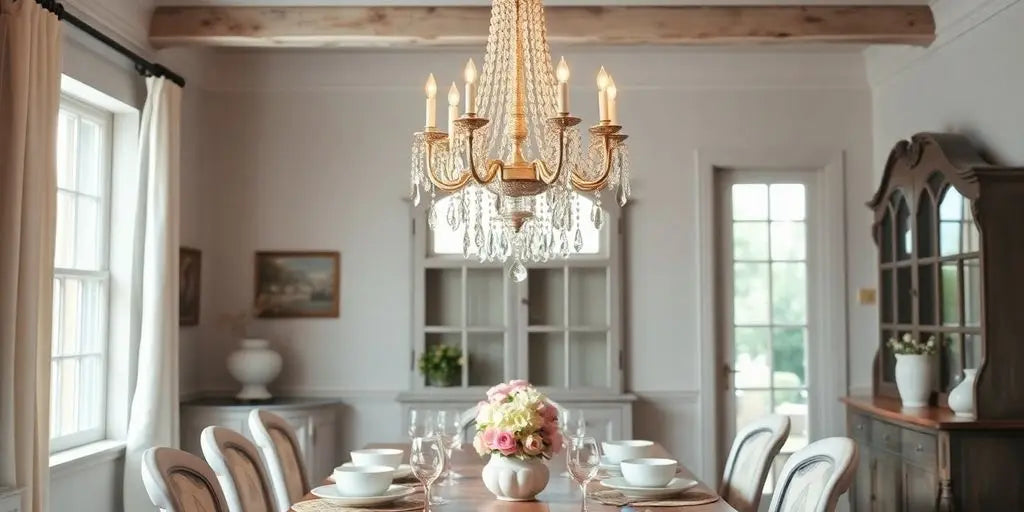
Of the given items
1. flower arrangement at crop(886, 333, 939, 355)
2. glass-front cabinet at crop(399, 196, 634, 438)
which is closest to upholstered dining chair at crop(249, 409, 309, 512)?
glass-front cabinet at crop(399, 196, 634, 438)

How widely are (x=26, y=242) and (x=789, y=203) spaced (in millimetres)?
4058

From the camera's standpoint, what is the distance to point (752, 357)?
601cm

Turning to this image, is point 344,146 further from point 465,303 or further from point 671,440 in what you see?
point 671,440

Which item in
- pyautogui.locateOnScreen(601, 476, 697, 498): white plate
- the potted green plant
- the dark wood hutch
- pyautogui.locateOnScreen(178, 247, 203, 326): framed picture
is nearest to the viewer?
pyautogui.locateOnScreen(601, 476, 697, 498): white plate

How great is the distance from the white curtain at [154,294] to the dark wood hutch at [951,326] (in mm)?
3203

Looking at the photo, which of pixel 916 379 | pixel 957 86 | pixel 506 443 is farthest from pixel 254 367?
pixel 957 86

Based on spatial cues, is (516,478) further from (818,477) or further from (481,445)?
(818,477)

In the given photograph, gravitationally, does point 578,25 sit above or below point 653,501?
above

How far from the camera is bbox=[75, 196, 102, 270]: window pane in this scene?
462 cm

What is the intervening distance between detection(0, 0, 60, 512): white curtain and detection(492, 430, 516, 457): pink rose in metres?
1.64

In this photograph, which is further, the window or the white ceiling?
the white ceiling

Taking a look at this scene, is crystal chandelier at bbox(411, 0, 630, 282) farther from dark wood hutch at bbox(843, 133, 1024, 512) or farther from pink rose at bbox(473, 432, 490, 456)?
dark wood hutch at bbox(843, 133, 1024, 512)

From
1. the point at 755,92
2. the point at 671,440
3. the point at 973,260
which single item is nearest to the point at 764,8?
the point at 755,92

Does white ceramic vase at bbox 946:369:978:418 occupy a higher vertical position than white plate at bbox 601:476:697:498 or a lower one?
higher
